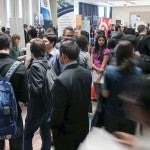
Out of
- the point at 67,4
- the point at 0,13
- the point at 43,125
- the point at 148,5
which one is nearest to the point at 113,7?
the point at 148,5

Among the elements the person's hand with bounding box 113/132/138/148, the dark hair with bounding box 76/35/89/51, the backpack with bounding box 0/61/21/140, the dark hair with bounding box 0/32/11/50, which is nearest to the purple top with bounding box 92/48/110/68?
the dark hair with bounding box 76/35/89/51

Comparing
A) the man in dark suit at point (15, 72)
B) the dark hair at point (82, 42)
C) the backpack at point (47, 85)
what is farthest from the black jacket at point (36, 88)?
the dark hair at point (82, 42)

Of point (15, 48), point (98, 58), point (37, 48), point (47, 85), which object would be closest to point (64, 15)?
point (15, 48)

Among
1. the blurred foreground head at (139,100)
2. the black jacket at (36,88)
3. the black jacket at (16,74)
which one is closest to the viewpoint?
the blurred foreground head at (139,100)

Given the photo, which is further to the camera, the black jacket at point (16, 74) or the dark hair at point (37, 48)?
the dark hair at point (37, 48)

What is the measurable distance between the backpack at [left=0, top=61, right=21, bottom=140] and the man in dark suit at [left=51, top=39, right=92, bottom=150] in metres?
0.33

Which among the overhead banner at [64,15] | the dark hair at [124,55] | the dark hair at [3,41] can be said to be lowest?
the dark hair at [124,55]

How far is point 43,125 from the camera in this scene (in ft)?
11.4

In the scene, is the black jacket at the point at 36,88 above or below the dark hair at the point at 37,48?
below

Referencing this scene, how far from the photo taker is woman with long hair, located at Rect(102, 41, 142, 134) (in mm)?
2666

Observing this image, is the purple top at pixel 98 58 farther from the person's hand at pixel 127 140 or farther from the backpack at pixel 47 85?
the person's hand at pixel 127 140

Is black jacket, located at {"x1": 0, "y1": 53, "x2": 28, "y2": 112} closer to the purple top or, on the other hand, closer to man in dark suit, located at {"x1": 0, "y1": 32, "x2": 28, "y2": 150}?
man in dark suit, located at {"x1": 0, "y1": 32, "x2": 28, "y2": 150}

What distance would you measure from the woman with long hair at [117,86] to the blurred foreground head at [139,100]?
1463 millimetres

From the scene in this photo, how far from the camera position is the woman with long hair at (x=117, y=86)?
8.75ft
